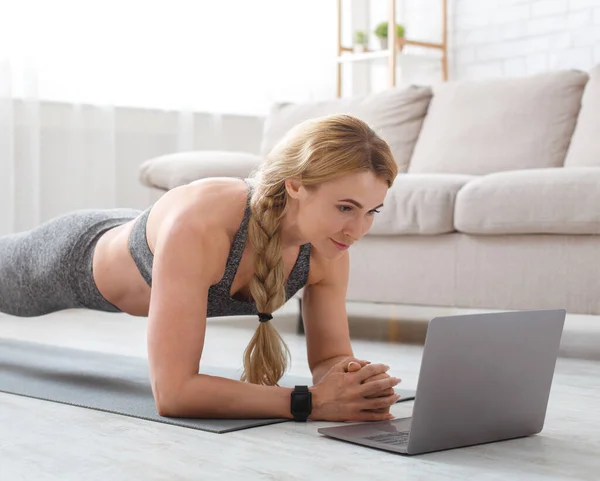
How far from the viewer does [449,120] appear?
3674 millimetres

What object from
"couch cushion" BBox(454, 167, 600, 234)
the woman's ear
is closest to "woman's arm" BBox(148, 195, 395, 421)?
the woman's ear

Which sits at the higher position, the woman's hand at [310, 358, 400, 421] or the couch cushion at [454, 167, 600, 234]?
the couch cushion at [454, 167, 600, 234]

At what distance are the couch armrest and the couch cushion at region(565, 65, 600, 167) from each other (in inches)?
42.2

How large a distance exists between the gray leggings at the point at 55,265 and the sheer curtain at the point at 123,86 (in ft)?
5.56

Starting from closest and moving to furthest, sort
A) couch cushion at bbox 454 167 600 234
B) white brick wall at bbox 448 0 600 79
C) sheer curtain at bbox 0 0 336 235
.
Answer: couch cushion at bbox 454 167 600 234 → sheer curtain at bbox 0 0 336 235 → white brick wall at bbox 448 0 600 79

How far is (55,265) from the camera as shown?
2.20 meters

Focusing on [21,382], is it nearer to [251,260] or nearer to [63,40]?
[251,260]

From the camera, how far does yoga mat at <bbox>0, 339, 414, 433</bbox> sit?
1.71 meters

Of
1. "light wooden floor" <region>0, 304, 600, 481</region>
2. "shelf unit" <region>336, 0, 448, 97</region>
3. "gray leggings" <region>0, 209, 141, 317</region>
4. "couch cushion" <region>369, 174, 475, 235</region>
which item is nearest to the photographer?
"light wooden floor" <region>0, 304, 600, 481</region>

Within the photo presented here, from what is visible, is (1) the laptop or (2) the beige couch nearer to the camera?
(1) the laptop

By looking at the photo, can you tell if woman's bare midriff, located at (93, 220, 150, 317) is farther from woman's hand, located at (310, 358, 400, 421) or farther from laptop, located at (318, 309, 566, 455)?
laptop, located at (318, 309, 566, 455)

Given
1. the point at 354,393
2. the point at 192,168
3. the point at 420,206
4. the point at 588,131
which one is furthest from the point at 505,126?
the point at 354,393

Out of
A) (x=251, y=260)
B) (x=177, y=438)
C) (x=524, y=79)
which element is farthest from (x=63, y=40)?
(x=177, y=438)

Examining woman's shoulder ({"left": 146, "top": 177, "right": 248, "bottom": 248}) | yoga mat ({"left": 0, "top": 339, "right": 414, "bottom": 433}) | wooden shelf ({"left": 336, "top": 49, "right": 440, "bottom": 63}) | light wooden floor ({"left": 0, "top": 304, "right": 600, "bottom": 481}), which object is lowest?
yoga mat ({"left": 0, "top": 339, "right": 414, "bottom": 433})
